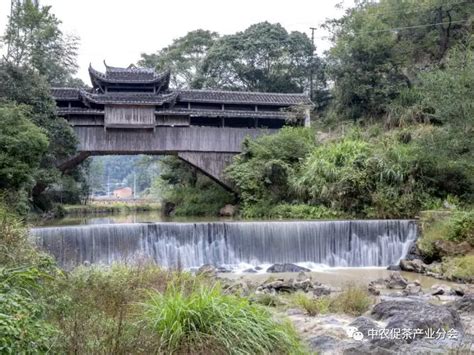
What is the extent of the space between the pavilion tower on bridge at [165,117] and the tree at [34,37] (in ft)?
16.5

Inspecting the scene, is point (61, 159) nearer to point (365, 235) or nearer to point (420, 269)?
point (365, 235)

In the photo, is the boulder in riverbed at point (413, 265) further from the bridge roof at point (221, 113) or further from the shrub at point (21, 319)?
the bridge roof at point (221, 113)

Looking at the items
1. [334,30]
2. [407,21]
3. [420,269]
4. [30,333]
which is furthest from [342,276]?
[334,30]

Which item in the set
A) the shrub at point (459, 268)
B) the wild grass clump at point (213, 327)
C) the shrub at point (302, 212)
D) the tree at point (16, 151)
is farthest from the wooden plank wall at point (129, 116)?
the wild grass clump at point (213, 327)

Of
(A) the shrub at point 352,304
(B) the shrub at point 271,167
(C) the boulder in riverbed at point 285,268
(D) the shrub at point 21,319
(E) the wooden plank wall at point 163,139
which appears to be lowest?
(C) the boulder in riverbed at point 285,268

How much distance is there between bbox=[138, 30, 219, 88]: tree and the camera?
129ft

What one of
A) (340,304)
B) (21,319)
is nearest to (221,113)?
(340,304)

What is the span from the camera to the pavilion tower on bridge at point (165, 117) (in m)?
23.1

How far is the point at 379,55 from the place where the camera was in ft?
78.6

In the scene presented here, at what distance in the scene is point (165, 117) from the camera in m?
23.9

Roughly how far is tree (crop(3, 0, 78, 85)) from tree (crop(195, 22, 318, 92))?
925 centimetres

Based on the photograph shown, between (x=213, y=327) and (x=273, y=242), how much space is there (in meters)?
11.3

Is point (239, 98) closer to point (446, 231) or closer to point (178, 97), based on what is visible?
point (178, 97)

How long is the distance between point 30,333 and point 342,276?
35.9ft
